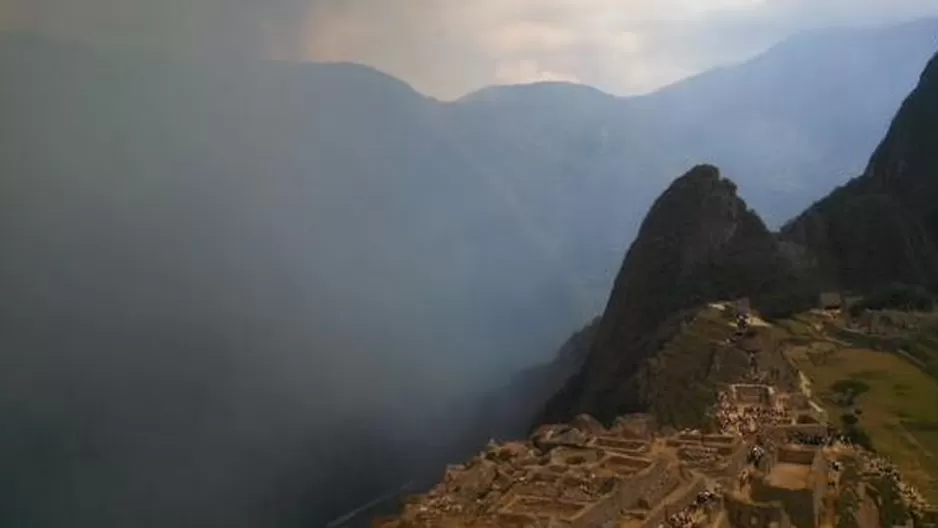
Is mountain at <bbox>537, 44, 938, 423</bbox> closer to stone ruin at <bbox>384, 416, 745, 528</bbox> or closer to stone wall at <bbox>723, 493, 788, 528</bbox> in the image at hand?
stone ruin at <bbox>384, 416, 745, 528</bbox>

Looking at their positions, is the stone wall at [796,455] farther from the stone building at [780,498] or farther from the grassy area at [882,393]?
the grassy area at [882,393]

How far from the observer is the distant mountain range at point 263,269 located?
91812 millimetres

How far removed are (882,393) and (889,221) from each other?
151 ft

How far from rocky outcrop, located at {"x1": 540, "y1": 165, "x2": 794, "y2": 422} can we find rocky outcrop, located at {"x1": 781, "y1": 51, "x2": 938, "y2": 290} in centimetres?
697

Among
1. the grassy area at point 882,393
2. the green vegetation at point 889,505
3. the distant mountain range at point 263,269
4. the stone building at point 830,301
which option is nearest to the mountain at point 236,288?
the distant mountain range at point 263,269

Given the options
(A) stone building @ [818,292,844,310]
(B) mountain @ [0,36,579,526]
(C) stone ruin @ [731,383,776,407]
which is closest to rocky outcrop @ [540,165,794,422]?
(A) stone building @ [818,292,844,310]

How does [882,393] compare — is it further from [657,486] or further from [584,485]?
[584,485]

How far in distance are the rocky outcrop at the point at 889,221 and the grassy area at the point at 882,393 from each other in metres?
28.3

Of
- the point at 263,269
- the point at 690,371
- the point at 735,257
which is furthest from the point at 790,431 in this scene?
the point at 263,269

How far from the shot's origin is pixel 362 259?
16125cm

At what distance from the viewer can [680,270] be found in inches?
3125

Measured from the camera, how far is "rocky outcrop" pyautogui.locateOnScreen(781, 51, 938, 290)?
85188 millimetres

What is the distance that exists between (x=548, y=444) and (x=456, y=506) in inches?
381

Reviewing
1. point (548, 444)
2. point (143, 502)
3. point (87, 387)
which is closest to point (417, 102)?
point (87, 387)
